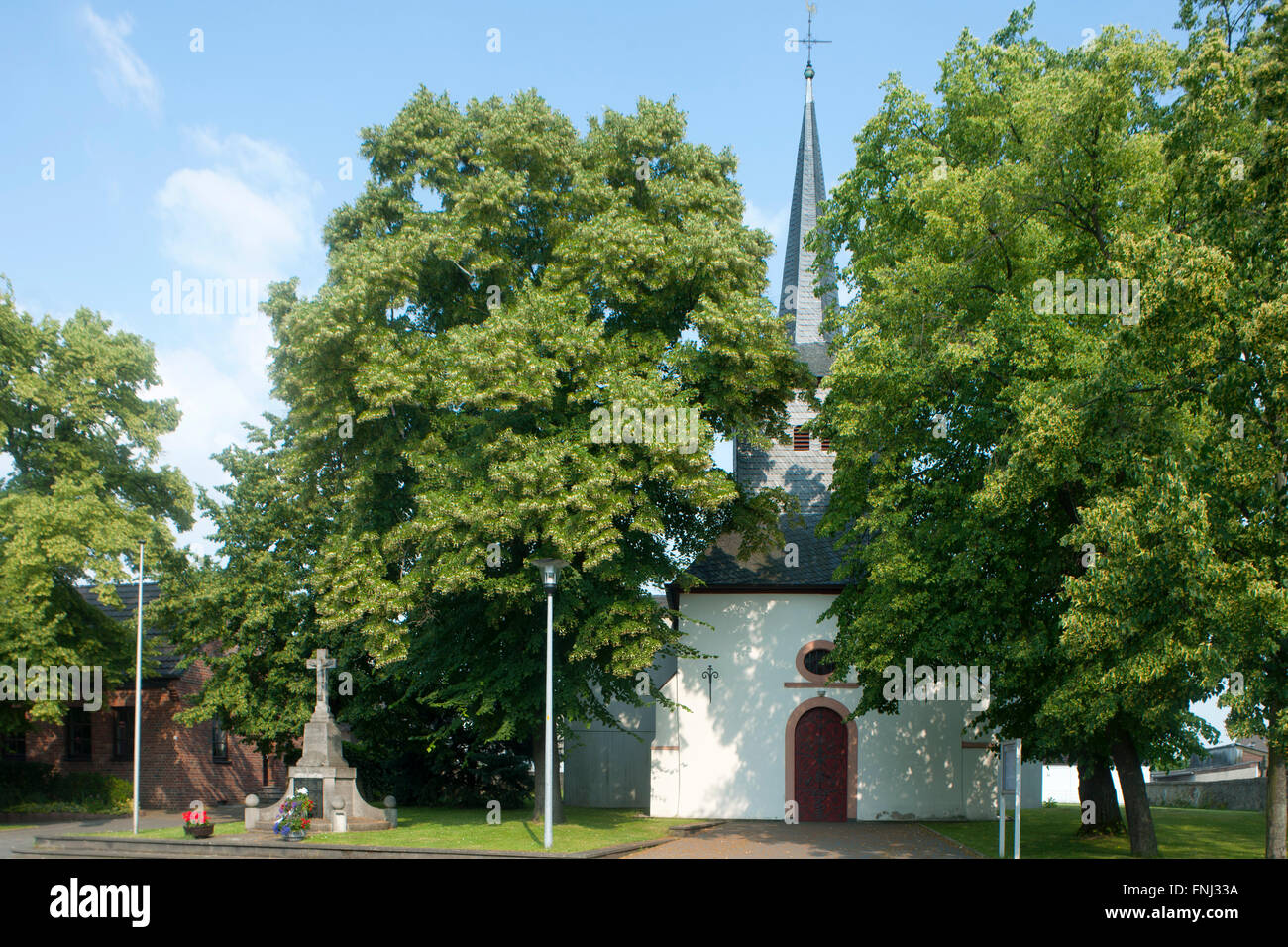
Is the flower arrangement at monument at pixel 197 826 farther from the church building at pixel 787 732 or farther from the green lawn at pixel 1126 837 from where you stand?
the green lawn at pixel 1126 837

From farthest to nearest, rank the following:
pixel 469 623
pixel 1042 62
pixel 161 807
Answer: pixel 161 807 → pixel 469 623 → pixel 1042 62

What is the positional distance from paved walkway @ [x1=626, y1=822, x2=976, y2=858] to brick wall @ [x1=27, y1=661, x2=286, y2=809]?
18.0m

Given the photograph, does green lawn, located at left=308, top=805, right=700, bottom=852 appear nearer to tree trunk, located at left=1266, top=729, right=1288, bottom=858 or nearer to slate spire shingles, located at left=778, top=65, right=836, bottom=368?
tree trunk, located at left=1266, top=729, right=1288, bottom=858

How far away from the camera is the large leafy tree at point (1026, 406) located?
13.5m

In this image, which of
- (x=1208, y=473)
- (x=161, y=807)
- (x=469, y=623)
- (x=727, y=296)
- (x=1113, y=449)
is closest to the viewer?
(x=1208, y=473)

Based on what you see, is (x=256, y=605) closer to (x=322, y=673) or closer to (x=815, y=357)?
(x=322, y=673)

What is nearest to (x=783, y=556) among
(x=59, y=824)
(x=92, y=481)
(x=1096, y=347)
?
(x=1096, y=347)

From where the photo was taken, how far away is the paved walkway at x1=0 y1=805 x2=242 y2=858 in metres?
21.8

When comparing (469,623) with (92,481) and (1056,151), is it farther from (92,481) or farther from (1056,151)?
(1056,151)

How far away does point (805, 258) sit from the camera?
105 feet

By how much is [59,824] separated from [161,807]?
232 inches

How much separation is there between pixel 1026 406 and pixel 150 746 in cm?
3015

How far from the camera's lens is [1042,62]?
63.8 ft

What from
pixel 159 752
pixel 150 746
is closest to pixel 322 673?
pixel 159 752
